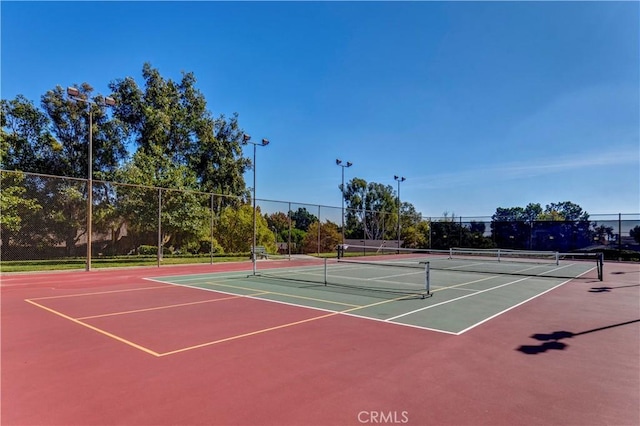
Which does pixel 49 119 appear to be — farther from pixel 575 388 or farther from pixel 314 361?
pixel 575 388

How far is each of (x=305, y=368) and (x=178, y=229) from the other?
18879 millimetres

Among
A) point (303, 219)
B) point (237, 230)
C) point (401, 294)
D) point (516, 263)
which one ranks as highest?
point (303, 219)

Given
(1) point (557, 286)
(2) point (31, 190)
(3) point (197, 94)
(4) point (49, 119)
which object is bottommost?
(1) point (557, 286)

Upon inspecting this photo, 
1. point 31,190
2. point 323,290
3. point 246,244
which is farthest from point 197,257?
point 323,290

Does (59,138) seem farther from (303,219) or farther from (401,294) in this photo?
(401,294)

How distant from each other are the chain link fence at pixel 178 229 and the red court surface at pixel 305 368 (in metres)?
9.44

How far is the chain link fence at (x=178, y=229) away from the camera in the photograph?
15961 millimetres

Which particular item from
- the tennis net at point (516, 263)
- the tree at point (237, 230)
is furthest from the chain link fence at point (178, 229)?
the tennis net at point (516, 263)

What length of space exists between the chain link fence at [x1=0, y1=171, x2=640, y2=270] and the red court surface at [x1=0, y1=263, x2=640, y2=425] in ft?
31.0

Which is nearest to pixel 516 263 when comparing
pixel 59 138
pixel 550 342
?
pixel 550 342

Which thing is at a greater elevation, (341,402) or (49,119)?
(49,119)

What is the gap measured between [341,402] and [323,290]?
740 centimetres

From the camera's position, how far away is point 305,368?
4695mm

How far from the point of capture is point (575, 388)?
417 cm
